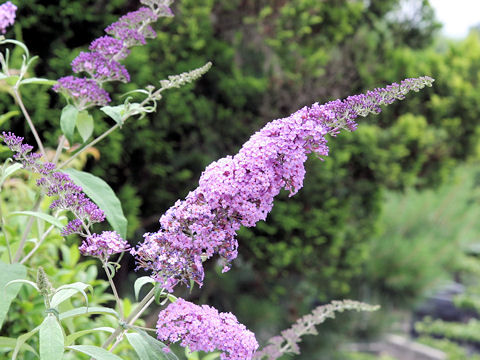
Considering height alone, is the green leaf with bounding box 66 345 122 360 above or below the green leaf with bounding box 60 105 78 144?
below

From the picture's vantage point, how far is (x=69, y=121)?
130cm

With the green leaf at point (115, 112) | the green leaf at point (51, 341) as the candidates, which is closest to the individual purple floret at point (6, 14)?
the green leaf at point (115, 112)

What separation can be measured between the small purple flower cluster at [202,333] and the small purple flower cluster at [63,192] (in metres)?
0.23

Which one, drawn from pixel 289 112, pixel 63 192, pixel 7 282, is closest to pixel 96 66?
pixel 63 192

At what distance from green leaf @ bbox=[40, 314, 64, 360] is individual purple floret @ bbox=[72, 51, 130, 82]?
74cm

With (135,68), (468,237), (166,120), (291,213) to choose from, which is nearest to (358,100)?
(135,68)

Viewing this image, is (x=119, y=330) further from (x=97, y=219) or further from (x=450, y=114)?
(x=450, y=114)

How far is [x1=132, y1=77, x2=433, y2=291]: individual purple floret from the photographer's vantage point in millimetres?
919

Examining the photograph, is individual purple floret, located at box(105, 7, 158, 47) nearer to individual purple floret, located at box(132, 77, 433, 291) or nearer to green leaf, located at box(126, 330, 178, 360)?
individual purple floret, located at box(132, 77, 433, 291)

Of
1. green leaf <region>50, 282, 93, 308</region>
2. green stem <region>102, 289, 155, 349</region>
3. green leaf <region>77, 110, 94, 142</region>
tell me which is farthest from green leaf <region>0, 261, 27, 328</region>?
green leaf <region>77, 110, 94, 142</region>

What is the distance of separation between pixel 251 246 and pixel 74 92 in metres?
3.15

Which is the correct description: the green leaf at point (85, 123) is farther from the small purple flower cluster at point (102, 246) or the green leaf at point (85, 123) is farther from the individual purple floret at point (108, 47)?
the small purple flower cluster at point (102, 246)

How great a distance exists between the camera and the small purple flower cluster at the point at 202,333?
0.94m

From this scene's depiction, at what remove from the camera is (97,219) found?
0.99 meters
